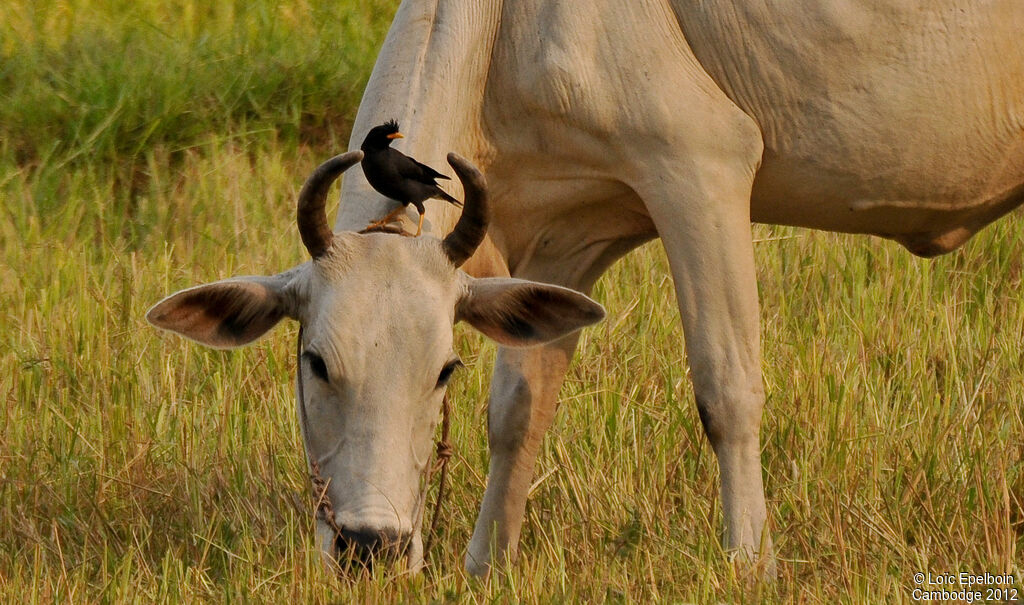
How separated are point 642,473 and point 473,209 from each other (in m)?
1.47

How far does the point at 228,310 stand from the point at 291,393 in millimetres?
1571

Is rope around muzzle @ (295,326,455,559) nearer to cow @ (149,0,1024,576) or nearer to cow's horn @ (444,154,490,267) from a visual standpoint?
cow @ (149,0,1024,576)

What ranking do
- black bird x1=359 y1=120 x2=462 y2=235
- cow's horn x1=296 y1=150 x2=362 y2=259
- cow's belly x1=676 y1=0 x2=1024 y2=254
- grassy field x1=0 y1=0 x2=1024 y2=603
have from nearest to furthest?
cow's horn x1=296 y1=150 x2=362 y2=259, black bird x1=359 y1=120 x2=462 y2=235, grassy field x1=0 y1=0 x2=1024 y2=603, cow's belly x1=676 y1=0 x2=1024 y2=254

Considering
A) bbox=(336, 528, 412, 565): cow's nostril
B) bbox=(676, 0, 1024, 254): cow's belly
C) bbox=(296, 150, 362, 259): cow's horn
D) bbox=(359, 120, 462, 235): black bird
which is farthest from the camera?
bbox=(676, 0, 1024, 254): cow's belly

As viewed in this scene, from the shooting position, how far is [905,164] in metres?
5.05

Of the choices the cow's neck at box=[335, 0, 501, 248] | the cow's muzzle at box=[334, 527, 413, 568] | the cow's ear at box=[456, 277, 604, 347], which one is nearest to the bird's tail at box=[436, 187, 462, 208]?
the cow's neck at box=[335, 0, 501, 248]

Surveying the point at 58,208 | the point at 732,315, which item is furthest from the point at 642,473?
the point at 58,208

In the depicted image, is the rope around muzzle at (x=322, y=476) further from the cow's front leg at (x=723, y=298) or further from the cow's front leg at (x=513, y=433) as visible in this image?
the cow's front leg at (x=723, y=298)

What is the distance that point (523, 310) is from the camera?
4.50 metres

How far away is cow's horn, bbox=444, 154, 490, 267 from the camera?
4.19m

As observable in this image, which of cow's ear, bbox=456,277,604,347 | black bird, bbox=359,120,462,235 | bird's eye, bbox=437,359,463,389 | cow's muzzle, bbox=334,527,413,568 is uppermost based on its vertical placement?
black bird, bbox=359,120,462,235

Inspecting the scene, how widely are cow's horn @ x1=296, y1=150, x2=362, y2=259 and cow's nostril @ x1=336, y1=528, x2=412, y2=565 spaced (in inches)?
29.0

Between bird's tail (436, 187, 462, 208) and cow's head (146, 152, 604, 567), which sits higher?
bird's tail (436, 187, 462, 208)

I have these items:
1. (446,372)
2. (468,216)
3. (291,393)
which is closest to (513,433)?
(291,393)
